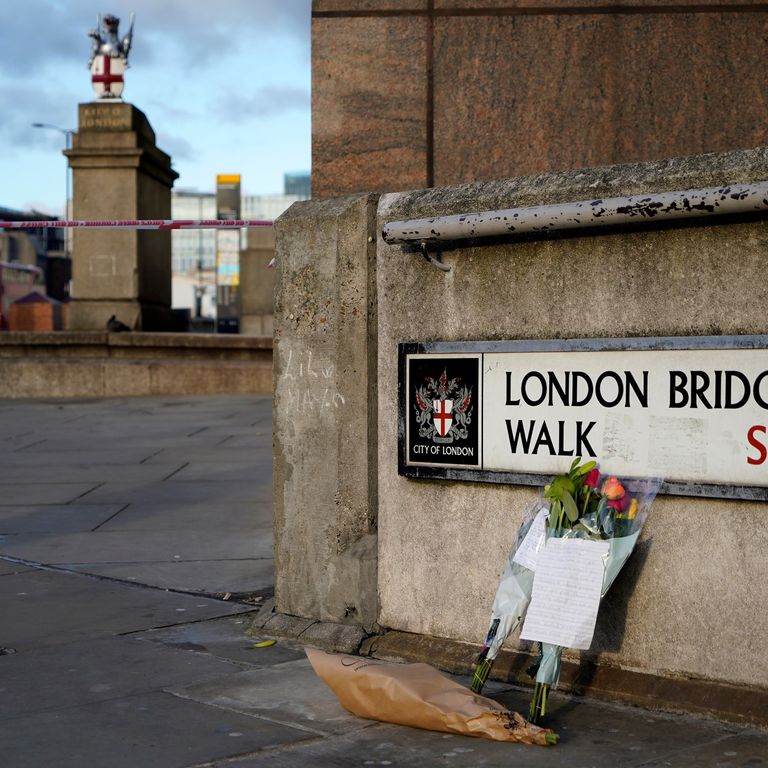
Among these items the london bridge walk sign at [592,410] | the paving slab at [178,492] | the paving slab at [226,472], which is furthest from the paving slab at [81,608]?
the paving slab at [226,472]

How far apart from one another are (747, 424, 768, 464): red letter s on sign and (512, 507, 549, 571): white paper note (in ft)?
2.32

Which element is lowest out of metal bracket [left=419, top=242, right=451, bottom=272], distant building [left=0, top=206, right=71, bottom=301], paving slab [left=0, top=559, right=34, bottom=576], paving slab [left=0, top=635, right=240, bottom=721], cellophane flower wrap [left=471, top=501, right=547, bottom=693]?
Answer: paving slab [left=0, top=635, right=240, bottom=721]

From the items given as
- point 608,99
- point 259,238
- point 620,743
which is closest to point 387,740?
point 620,743

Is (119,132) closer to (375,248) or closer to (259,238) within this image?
(259,238)

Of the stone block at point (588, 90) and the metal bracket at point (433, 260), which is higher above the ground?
the stone block at point (588, 90)

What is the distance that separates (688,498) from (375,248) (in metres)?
1.77

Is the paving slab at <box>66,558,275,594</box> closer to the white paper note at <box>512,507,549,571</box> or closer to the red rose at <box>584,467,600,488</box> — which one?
the white paper note at <box>512,507,549,571</box>

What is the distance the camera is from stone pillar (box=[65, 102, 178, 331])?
18609 millimetres

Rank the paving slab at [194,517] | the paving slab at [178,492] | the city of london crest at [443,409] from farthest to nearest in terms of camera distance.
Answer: the paving slab at [178,492] < the paving slab at [194,517] < the city of london crest at [443,409]

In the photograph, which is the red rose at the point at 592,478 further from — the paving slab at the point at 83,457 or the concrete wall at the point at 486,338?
the paving slab at the point at 83,457

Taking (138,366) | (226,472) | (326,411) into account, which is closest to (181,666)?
(326,411)

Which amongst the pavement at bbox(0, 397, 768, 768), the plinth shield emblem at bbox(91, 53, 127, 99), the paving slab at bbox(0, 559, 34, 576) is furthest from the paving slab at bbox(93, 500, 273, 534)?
the plinth shield emblem at bbox(91, 53, 127, 99)

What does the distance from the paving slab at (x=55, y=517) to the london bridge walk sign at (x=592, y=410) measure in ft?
13.2

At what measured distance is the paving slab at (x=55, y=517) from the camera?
27.2 feet
